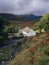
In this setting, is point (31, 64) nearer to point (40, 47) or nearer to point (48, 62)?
point (48, 62)

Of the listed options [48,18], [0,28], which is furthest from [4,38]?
[48,18]

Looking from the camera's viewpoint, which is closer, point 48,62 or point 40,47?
point 48,62

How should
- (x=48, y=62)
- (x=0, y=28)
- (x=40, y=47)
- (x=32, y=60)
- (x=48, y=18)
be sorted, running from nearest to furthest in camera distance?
1. (x=48, y=62)
2. (x=32, y=60)
3. (x=40, y=47)
4. (x=0, y=28)
5. (x=48, y=18)

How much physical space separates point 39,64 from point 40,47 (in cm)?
570

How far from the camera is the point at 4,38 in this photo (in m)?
75.9

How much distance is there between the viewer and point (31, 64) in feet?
79.0

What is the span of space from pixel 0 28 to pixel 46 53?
6061 cm

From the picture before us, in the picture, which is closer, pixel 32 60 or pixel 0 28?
pixel 32 60

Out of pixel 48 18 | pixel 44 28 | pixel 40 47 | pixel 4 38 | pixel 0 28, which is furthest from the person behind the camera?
pixel 48 18

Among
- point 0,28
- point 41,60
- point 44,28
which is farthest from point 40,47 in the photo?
point 44,28

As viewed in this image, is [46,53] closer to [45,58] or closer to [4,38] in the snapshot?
[45,58]

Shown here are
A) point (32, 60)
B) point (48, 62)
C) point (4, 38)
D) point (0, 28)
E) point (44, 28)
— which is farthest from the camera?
point (44, 28)

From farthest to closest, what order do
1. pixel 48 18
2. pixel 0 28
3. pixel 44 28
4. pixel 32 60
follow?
pixel 48 18 → pixel 44 28 → pixel 0 28 → pixel 32 60

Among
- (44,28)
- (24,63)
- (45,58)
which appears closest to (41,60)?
(45,58)
